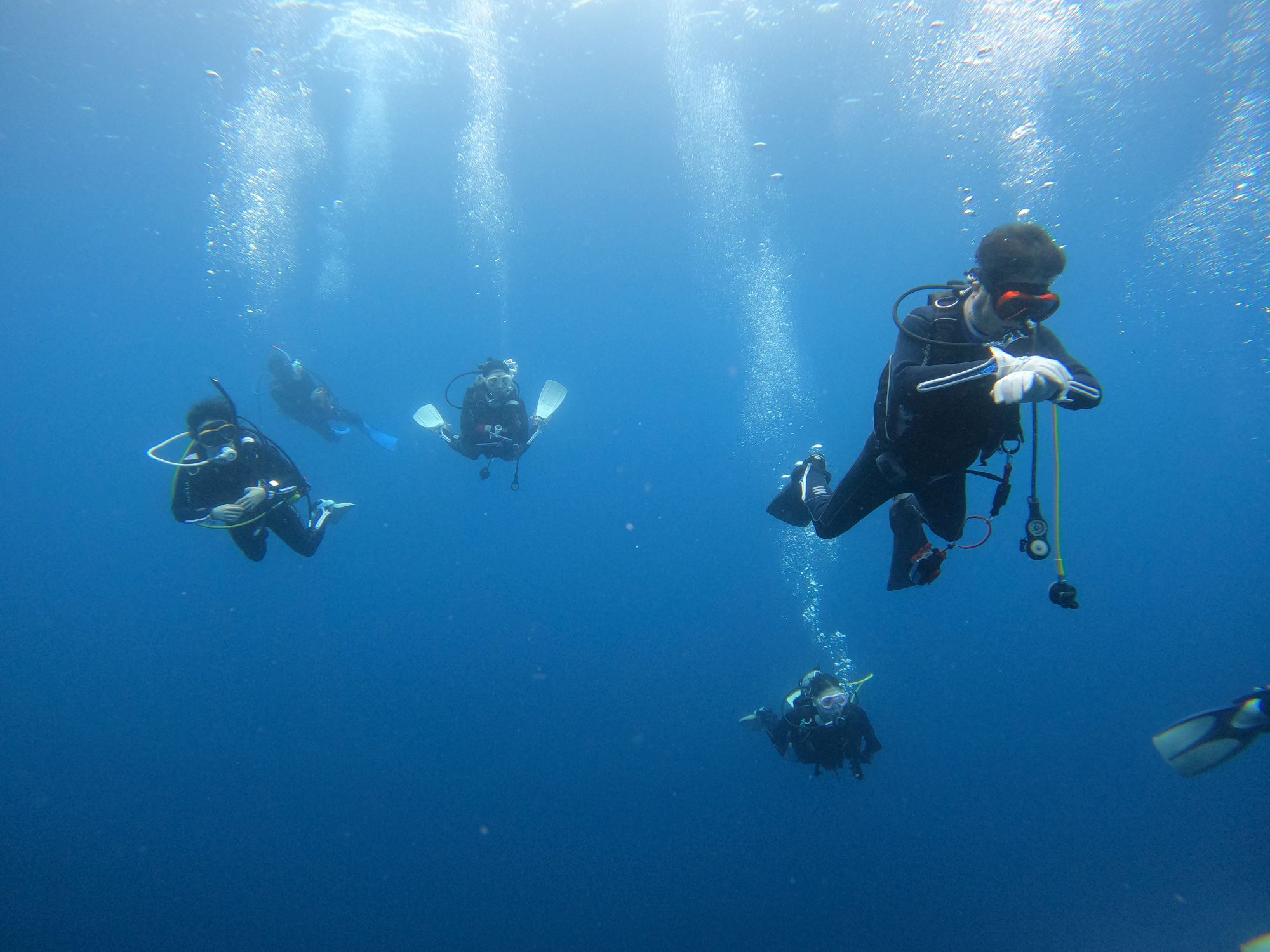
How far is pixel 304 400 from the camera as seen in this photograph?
45.0ft

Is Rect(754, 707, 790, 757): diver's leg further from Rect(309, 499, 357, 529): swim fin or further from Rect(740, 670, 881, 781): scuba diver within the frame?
Rect(309, 499, 357, 529): swim fin

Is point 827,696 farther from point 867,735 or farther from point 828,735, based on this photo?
point 867,735

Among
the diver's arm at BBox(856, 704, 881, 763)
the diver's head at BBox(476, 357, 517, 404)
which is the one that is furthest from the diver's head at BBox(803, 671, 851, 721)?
the diver's head at BBox(476, 357, 517, 404)

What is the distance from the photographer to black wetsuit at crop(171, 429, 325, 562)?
6023 mm

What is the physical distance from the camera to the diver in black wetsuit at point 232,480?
584 cm

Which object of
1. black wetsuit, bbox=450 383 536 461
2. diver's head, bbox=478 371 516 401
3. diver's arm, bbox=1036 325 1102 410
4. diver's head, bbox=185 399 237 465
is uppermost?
diver's head, bbox=478 371 516 401

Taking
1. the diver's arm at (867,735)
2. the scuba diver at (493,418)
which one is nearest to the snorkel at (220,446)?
the scuba diver at (493,418)

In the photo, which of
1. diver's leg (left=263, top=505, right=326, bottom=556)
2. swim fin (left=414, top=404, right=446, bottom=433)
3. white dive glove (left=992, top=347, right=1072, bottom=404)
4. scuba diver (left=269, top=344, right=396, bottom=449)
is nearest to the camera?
white dive glove (left=992, top=347, right=1072, bottom=404)

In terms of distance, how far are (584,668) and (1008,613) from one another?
76.3ft

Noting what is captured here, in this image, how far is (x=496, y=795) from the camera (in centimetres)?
1917

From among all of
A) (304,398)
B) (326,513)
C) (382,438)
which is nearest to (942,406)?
(326,513)

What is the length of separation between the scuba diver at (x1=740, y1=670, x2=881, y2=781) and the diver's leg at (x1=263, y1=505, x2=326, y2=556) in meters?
7.19

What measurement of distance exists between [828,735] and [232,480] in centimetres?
853

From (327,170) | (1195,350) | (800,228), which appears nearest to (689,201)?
(800,228)
